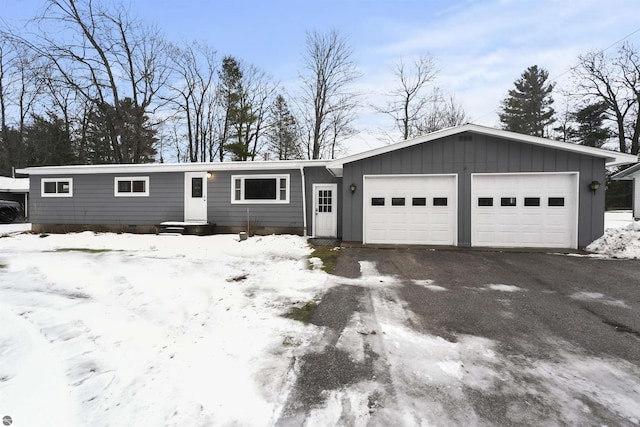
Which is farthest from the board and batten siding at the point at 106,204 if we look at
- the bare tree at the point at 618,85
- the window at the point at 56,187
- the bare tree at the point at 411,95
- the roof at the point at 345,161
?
the bare tree at the point at 618,85

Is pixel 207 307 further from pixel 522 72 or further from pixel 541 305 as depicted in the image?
pixel 522 72

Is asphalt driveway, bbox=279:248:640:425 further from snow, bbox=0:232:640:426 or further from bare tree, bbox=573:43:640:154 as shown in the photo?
bare tree, bbox=573:43:640:154

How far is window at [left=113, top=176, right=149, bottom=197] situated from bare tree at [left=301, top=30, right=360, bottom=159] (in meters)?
11.1

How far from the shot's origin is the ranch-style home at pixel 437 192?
7738 millimetres

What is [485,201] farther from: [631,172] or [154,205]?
[631,172]

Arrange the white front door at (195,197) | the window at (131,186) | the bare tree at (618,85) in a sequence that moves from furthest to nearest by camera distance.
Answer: the bare tree at (618,85)
the window at (131,186)
the white front door at (195,197)

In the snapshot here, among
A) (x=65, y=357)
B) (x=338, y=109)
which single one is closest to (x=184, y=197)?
(x=65, y=357)

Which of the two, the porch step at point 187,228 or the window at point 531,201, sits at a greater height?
the window at point 531,201

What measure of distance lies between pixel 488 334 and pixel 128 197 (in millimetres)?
12354

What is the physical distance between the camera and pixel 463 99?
69.8 feet

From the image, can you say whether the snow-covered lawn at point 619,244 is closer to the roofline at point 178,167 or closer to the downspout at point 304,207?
the roofline at point 178,167

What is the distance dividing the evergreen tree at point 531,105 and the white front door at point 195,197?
92.2 ft

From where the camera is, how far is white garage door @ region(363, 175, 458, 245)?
8289 millimetres

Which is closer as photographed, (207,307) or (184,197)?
(207,307)
